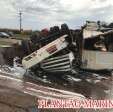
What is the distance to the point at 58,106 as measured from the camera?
1009 centimetres

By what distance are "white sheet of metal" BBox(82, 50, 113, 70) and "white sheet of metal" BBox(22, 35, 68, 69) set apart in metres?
1.29

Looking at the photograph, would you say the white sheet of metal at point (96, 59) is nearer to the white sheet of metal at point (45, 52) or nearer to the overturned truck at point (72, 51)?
the overturned truck at point (72, 51)

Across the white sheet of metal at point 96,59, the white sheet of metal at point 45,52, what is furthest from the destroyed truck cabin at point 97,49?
the white sheet of metal at point 45,52

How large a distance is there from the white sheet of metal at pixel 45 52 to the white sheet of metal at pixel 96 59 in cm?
129

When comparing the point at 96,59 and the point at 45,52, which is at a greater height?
the point at 45,52

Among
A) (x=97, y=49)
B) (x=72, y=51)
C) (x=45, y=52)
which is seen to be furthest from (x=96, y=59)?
(x=45, y=52)

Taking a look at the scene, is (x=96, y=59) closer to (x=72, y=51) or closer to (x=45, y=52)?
(x=72, y=51)

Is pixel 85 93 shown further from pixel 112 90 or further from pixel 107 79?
pixel 107 79

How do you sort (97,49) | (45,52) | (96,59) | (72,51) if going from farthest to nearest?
(97,49) → (96,59) → (72,51) → (45,52)

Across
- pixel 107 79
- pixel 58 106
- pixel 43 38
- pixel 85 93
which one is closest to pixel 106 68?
pixel 107 79

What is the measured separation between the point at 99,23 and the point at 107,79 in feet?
11.2

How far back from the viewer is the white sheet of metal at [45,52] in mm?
15633

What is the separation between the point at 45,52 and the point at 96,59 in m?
2.42

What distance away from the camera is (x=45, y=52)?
51.3ft
